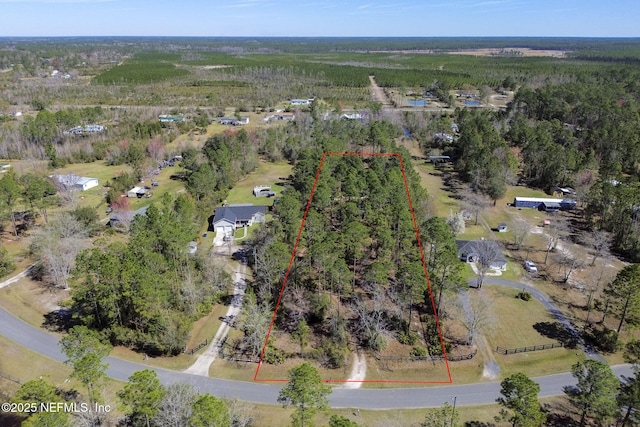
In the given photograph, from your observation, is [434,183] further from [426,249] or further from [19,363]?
[19,363]

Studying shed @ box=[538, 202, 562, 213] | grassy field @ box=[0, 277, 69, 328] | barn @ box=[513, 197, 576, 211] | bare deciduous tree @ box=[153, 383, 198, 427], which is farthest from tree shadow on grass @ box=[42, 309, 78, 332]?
Answer: shed @ box=[538, 202, 562, 213]

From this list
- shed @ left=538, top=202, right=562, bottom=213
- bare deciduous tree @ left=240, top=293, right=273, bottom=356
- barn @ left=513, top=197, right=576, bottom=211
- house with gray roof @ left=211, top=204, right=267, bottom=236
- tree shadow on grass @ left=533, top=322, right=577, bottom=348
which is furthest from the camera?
barn @ left=513, top=197, right=576, bottom=211

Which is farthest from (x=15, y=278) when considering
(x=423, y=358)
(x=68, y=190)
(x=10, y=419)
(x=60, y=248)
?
(x=423, y=358)

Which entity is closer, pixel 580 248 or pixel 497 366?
pixel 497 366

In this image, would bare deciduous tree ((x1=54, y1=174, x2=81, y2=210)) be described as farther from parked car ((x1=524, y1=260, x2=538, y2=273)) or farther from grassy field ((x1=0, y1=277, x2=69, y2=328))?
parked car ((x1=524, y1=260, x2=538, y2=273))

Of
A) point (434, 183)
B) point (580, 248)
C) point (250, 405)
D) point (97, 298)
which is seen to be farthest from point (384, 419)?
point (434, 183)

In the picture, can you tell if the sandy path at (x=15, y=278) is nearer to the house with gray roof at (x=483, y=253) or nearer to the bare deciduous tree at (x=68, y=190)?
the bare deciduous tree at (x=68, y=190)
